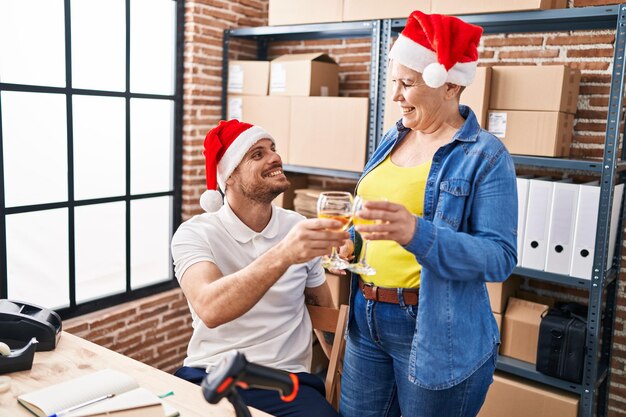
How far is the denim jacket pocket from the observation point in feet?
4.71

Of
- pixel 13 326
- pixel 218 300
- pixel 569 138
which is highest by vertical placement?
pixel 569 138

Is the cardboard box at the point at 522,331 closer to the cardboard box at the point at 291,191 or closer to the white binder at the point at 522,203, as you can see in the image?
the white binder at the point at 522,203

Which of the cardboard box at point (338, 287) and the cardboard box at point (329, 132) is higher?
the cardboard box at point (329, 132)

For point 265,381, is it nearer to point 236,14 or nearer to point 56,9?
point 56,9

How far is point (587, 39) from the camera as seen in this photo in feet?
9.43

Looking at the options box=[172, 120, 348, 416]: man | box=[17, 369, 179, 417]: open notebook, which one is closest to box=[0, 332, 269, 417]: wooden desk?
box=[17, 369, 179, 417]: open notebook

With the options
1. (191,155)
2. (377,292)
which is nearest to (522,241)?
(377,292)

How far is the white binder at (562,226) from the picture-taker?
253 centimetres

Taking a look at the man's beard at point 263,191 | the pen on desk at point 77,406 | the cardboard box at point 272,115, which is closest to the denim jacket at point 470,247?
the man's beard at point 263,191

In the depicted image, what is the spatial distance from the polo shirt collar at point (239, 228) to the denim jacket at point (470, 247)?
56 centimetres

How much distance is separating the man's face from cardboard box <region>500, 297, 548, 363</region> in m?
1.47

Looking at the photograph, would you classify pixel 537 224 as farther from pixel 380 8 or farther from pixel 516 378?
pixel 380 8

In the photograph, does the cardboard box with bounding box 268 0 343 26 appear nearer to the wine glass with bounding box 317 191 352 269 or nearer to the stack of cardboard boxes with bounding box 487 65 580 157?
the stack of cardboard boxes with bounding box 487 65 580 157

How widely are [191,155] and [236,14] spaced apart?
95cm
